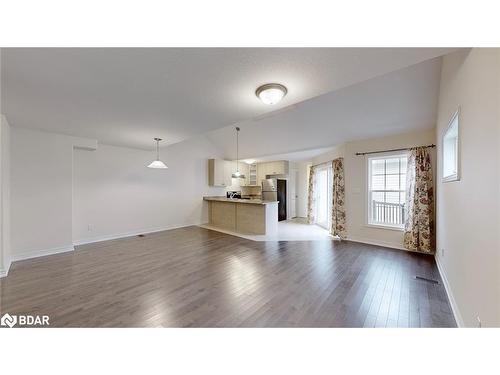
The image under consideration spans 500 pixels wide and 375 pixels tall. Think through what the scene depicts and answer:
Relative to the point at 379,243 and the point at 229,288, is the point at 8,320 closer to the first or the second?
the point at 229,288

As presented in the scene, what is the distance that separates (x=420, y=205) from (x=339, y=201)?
1.52 meters

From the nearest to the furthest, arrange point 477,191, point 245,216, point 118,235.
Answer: point 477,191
point 118,235
point 245,216

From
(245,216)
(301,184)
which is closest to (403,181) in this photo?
(245,216)

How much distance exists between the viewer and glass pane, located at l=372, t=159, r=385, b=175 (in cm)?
440

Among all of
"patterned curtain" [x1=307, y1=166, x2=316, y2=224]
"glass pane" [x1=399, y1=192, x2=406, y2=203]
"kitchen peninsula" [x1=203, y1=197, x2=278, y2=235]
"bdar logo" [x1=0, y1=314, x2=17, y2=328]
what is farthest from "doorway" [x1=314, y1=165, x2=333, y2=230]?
"bdar logo" [x1=0, y1=314, x2=17, y2=328]

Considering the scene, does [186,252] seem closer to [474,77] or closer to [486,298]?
[486,298]

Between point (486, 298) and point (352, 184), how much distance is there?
366cm

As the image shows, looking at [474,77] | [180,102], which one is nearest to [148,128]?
[180,102]

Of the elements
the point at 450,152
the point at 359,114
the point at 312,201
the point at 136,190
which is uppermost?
the point at 359,114

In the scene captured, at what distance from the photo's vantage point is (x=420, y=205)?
3648mm

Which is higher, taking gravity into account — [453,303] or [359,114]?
[359,114]

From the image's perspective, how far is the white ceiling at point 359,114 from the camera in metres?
2.90

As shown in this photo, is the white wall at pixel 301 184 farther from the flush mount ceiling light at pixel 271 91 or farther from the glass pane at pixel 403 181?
the flush mount ceiling light at pixel 271 91

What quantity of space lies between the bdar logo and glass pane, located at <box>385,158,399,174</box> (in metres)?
6.15
